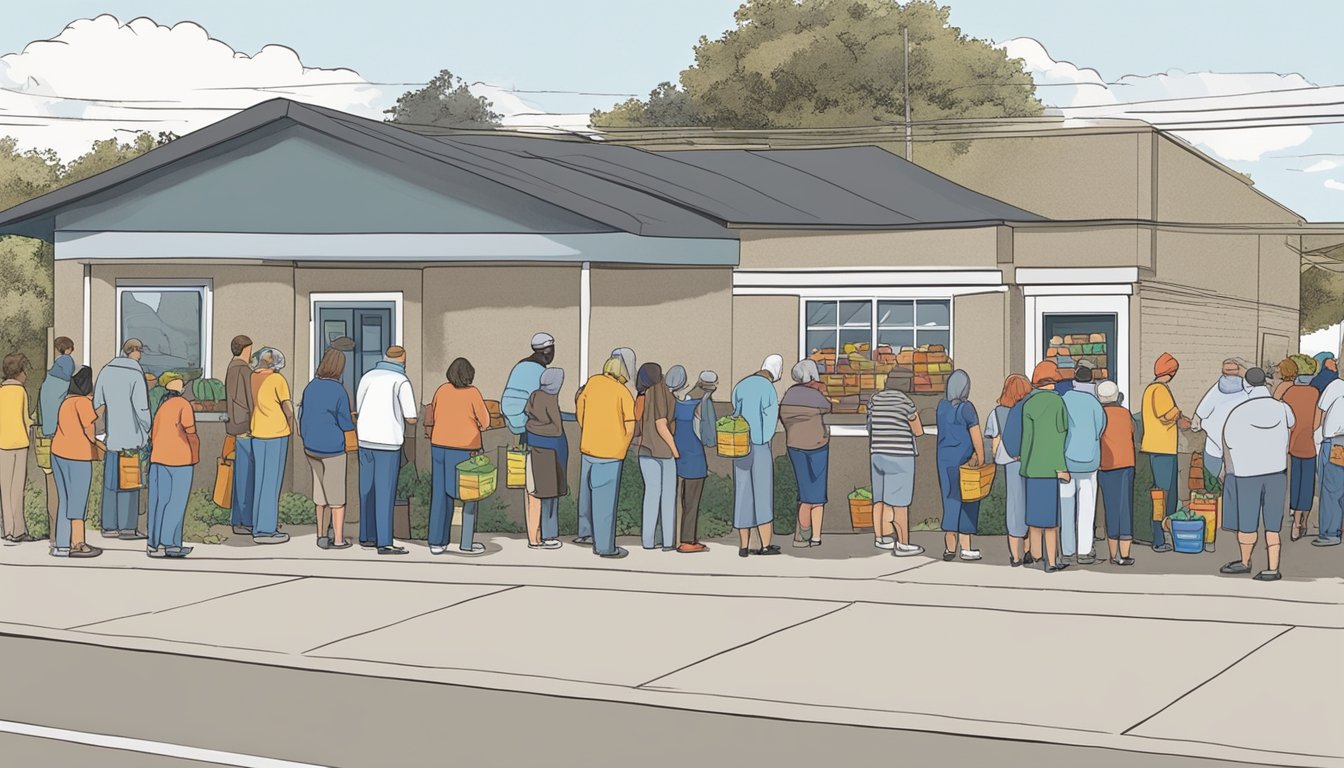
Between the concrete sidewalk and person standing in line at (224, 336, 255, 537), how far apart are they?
3.65ft

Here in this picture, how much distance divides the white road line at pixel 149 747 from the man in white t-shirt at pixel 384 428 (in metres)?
7.07

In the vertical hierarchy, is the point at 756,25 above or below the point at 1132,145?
above

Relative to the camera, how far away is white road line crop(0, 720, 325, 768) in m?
7.97

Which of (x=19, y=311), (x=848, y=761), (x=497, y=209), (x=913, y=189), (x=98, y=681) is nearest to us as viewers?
(x=848, y=761)

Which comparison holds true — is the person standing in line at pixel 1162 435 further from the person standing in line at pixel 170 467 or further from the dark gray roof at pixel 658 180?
the person standing in line at pixel 170 467

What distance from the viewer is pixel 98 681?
9992mm

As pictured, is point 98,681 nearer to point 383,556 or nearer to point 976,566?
point 383,556

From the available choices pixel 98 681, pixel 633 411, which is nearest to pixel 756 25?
pixel 633 411

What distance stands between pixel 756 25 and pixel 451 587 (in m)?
55.1

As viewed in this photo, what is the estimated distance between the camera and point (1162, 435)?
15.8 m

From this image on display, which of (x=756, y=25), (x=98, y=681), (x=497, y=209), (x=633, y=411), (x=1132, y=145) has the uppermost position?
(x=756, y=25)

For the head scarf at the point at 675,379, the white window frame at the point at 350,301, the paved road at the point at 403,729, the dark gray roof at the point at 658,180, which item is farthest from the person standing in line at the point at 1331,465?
the white window frame at the point at 350,301

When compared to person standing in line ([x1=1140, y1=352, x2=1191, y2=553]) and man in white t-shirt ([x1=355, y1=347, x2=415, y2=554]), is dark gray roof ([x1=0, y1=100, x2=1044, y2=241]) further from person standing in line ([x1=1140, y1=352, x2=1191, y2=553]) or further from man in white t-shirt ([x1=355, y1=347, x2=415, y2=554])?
person standing in line ([x1=1140, y1=352, x2=1191, y2=553])

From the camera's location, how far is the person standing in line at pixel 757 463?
15.5m
